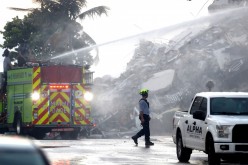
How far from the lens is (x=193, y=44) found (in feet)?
168

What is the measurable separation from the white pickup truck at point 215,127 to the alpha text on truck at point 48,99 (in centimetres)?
1109

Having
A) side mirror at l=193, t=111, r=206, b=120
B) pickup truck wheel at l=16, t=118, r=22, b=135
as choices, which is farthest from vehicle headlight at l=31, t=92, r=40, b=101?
side mirror at l=193, t=111, r=206, b=120

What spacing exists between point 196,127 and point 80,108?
1341cm

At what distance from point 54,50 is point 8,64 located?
22326mm

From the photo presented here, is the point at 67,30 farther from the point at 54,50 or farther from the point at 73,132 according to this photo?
the point at 73,132

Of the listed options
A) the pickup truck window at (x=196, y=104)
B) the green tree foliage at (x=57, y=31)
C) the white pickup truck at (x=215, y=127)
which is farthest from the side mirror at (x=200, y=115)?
the green tree foliage at (x=57, y=31)

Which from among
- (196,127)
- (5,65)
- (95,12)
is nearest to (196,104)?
(196,127)

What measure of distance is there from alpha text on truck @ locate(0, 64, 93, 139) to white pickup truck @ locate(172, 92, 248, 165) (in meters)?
11.1

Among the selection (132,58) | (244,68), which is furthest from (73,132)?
(132,58)

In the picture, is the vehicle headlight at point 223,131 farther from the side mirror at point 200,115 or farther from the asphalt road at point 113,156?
the asphalt road at point 113,156

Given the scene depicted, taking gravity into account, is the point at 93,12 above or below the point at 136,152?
above

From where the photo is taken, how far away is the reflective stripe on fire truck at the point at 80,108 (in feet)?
99.7

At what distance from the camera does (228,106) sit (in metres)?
17.2

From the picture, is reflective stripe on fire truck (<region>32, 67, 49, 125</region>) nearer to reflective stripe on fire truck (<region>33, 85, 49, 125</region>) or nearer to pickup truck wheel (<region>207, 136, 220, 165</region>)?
reflective stripe on fire truck (<region>33, 85, 49, 125</region>)
